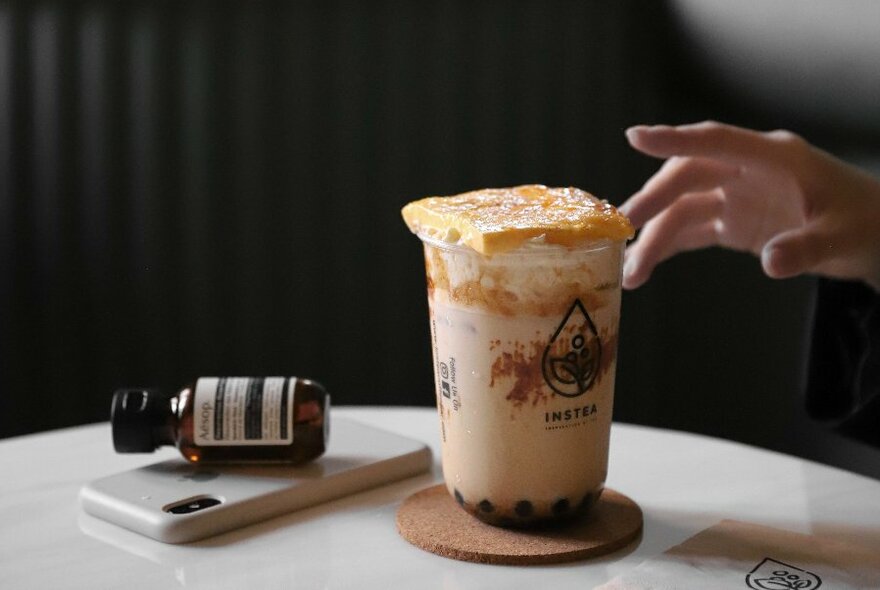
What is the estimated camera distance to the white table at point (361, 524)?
0.76 m

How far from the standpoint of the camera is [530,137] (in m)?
2.08

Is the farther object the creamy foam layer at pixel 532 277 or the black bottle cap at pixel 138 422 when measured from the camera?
the black bottle cap at pixel 138 422

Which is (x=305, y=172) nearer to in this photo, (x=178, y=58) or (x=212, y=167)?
(x=212, y=167)

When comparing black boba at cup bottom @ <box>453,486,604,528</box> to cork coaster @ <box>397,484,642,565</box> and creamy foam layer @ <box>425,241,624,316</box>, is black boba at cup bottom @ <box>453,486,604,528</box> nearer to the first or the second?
cork coaster @ <box>397,484,642,565</box>

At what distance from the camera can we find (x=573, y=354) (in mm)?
781

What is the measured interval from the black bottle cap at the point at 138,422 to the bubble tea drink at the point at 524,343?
243 millimetres

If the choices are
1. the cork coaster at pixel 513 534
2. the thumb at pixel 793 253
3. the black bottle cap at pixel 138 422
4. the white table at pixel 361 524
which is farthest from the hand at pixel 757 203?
the black bottle cap at pixel 138 422

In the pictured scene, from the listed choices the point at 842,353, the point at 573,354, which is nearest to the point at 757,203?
the point at 842,353

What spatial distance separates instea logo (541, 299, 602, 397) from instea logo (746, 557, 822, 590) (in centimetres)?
17

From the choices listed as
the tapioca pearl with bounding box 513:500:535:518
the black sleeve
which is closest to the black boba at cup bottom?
the tapioca pearl with bounding box 513:500:535:518

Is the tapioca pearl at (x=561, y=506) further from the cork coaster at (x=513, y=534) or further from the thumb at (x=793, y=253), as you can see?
the thumb at (x=793, y=253)

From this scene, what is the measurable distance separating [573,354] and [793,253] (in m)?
0.31

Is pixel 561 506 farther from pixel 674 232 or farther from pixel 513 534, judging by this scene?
pixel 674 232

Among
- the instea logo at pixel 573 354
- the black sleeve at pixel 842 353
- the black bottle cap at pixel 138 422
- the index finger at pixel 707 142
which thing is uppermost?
the index finger at pixel 707 142
